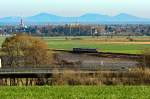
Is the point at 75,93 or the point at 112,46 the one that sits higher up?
the point at 75,93

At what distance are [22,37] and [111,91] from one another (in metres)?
70.1

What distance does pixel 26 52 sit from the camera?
81812 mm

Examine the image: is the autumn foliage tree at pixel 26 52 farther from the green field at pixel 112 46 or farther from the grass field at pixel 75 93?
the grass field at pixel 75 93

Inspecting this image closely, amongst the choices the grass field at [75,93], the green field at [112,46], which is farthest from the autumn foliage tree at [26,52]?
the grass field at [75,93]

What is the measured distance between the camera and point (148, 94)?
53.3 feet

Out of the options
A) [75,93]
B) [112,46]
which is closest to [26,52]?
[75,93]

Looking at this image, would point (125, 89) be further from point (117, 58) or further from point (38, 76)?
point (117, 58)

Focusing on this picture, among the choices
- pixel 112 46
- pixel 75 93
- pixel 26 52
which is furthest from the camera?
pixel 112 46

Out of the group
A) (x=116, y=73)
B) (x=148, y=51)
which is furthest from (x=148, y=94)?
(x=148, y=51)

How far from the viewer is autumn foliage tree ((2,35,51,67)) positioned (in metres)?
81.2

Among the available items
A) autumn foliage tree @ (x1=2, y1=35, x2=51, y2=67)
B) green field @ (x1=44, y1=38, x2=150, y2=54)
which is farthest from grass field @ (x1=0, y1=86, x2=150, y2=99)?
green field @ (x1=44, y1=38, x2=150, y2=54)

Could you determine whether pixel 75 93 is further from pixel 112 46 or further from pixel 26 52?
pixel 112 46

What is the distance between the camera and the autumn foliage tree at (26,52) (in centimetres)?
8122

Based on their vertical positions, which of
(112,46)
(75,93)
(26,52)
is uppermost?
(75,93)
